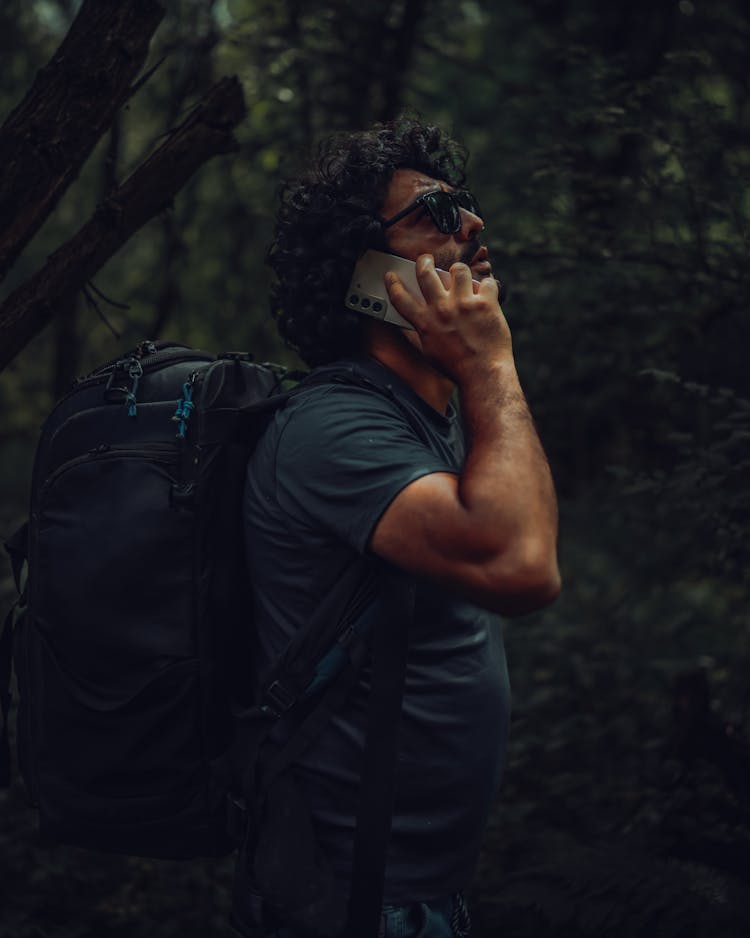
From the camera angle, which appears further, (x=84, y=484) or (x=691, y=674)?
(x=691, y=674)

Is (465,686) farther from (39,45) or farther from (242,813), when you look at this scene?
(39,45)

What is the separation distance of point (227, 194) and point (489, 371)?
4928mm

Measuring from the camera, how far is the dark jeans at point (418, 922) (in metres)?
1.82

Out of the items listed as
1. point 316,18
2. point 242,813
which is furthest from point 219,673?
point 316,18

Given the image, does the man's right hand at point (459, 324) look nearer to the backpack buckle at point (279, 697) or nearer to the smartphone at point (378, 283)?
the smartphone at point (378, 283)

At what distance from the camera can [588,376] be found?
4.20m

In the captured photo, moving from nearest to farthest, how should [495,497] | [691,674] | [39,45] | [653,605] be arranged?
[495,497], [691,674], [653,605], [39,45]

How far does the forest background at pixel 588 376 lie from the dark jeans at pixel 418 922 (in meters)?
0.83

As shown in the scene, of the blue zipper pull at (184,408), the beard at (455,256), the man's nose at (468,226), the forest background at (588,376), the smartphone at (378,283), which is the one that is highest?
the man's nose at (468,226)

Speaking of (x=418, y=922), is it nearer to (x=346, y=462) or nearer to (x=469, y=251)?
(x=346, y=462)

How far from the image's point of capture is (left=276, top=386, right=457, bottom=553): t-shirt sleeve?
1.64 m

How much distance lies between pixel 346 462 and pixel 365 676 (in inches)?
16.7

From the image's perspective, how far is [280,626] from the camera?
6.13 feet

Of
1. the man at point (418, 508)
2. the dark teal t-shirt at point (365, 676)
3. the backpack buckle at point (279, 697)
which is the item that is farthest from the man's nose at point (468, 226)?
the backpack buckle at point (279, 697)
